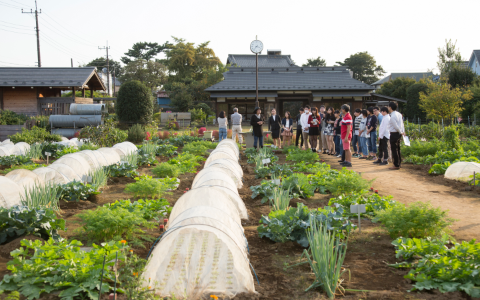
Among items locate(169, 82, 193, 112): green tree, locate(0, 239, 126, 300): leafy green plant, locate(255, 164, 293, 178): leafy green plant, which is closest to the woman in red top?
locate(255, 164, 293, 178): leafy green plant

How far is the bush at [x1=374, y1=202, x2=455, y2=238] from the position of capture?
385cm

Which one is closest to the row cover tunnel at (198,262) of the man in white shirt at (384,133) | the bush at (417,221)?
the bush at (417,221)

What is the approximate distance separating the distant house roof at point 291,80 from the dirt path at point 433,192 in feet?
58.4

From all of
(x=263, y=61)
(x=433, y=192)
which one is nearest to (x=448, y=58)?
(x=263, y=61)

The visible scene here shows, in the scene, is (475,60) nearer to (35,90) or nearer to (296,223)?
(35,90)

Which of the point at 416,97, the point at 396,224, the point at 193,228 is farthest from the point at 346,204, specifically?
the point at 416,97

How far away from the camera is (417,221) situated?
3.90 m

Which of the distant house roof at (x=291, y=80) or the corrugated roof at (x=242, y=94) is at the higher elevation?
the distant house roof at (x=291, y=80)

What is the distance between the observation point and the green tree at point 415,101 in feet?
90.4

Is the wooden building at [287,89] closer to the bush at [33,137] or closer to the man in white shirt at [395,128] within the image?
the bush at [33,137]

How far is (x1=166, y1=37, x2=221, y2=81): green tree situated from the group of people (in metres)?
27.1

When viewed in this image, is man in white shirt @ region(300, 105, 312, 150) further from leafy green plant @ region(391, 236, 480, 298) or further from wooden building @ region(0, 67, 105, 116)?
wooden building @ region(0, 67, 105, 116)

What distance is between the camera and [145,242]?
4234 mm

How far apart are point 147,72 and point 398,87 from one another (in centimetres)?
2693
